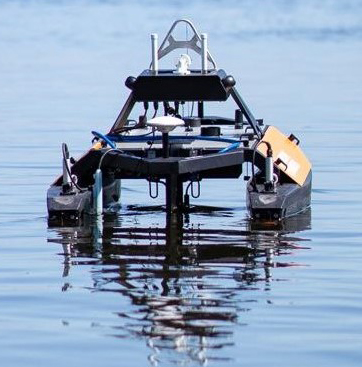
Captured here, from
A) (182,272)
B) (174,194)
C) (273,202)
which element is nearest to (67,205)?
(174,194)

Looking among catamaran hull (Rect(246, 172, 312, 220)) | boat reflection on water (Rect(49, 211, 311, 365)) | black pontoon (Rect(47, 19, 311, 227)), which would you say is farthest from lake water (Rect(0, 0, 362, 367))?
black pontoon (Rect(47, 19, 311, 227))

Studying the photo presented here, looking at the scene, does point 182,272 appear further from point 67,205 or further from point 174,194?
point 174,194

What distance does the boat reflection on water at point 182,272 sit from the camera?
483 inches

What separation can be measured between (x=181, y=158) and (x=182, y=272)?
3.37 metres

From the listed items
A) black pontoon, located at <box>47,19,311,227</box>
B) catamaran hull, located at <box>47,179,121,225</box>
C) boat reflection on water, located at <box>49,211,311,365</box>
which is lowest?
boat reflection on water, located at <box>49,211,311,365</box>

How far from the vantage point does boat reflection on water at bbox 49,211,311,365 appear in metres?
12.3

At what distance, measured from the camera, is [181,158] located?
59.9 feet

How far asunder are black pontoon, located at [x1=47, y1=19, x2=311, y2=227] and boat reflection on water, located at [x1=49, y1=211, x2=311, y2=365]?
30 centimetres

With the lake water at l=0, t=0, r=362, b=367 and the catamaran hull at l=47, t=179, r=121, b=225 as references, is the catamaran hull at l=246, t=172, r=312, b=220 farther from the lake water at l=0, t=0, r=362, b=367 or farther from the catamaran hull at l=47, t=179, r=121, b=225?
the catamaran hull at l=47, t=179, r=121, b=225

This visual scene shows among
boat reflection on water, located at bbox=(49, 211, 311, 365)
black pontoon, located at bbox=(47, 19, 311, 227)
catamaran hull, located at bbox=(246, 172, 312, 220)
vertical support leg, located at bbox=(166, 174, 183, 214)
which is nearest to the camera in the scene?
boat reflection on water, located at bbox=(49, 211, 311, 365)

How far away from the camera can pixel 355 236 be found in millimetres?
17422

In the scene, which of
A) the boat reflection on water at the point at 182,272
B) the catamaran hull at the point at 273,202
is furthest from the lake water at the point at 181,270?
the catamaran hull at the point at 273,202

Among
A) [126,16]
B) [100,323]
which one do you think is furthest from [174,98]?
[126,16]

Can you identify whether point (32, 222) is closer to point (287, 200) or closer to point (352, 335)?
point (287, 200)
